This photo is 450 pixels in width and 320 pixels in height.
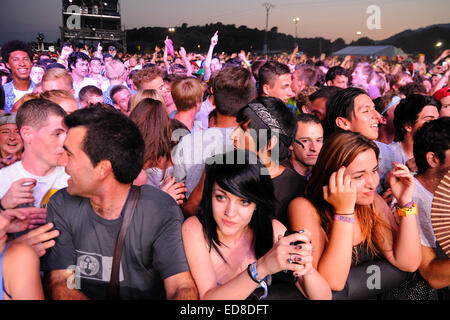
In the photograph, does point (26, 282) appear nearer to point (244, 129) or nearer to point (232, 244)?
point (232, 244)

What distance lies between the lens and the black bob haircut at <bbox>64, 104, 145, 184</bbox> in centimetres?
186

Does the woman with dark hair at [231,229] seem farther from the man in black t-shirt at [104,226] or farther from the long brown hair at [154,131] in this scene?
the long brown hair at [154,131]

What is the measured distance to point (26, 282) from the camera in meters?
1.57

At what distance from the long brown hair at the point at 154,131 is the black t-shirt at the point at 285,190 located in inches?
43.3

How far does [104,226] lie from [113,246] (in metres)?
0.12

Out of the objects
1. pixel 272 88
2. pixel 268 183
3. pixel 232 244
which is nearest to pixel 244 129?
pixel 268 183

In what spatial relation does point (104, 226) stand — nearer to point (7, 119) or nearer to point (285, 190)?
point (285, 190)

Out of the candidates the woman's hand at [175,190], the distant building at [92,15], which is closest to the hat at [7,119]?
the woman's hand at [175,190]

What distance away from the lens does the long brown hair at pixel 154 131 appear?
2914 millimetres

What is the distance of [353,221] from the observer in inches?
73.2

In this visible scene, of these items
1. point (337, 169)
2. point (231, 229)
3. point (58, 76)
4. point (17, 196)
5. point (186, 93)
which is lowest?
point (231, 229)

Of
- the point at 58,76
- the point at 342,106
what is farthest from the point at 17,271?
the point at 58,76

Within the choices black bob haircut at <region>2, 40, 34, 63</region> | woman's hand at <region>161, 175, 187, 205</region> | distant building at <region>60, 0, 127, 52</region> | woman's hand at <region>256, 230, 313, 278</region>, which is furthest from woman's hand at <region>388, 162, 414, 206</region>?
distant building at <region>60, 0, 127, 52</region>

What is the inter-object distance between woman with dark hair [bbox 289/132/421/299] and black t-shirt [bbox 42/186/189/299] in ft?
2.49
